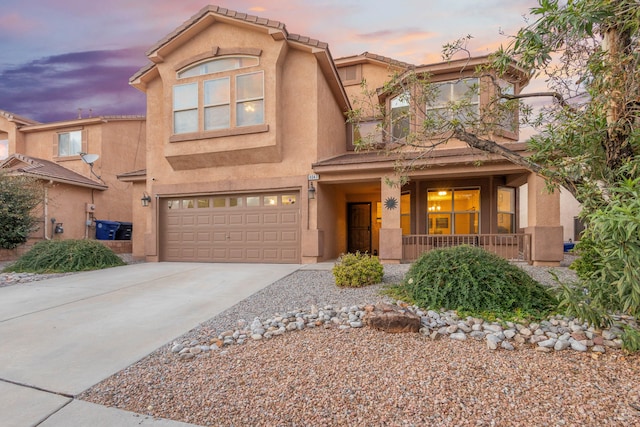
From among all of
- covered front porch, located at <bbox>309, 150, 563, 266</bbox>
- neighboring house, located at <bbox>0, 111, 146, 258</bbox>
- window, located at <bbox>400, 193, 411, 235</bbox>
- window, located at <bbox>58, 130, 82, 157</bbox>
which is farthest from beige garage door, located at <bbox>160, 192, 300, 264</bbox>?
window, located at <bbox>58, 130, 82, 157</bbox>

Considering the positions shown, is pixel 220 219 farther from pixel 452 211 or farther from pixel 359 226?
pixel 452 211

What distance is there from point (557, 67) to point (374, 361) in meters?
4.24

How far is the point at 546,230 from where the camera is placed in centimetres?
842

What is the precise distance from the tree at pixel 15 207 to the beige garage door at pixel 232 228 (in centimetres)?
442

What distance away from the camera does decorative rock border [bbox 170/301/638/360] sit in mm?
3248

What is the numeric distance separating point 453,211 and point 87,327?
33.5 feet

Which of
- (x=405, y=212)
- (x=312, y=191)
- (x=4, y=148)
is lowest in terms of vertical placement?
(x=405, y=212)

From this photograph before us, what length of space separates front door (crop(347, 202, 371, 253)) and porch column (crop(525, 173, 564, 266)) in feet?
20.0

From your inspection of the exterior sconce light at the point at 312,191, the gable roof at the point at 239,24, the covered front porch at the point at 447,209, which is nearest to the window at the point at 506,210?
the covered front porch at the point at 447,209

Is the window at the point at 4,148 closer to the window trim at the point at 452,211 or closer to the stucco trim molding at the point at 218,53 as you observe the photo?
the stucco trim molding at the point at 218,53

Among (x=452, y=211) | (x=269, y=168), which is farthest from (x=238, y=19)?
(x=452, y=211)

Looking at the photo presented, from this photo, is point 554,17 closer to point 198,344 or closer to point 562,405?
point 562,405

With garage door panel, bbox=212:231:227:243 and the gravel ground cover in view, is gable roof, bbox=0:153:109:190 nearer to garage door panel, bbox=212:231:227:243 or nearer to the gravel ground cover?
→ garage door panel, bbox=212:231:227:243

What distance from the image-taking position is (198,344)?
3.64m
